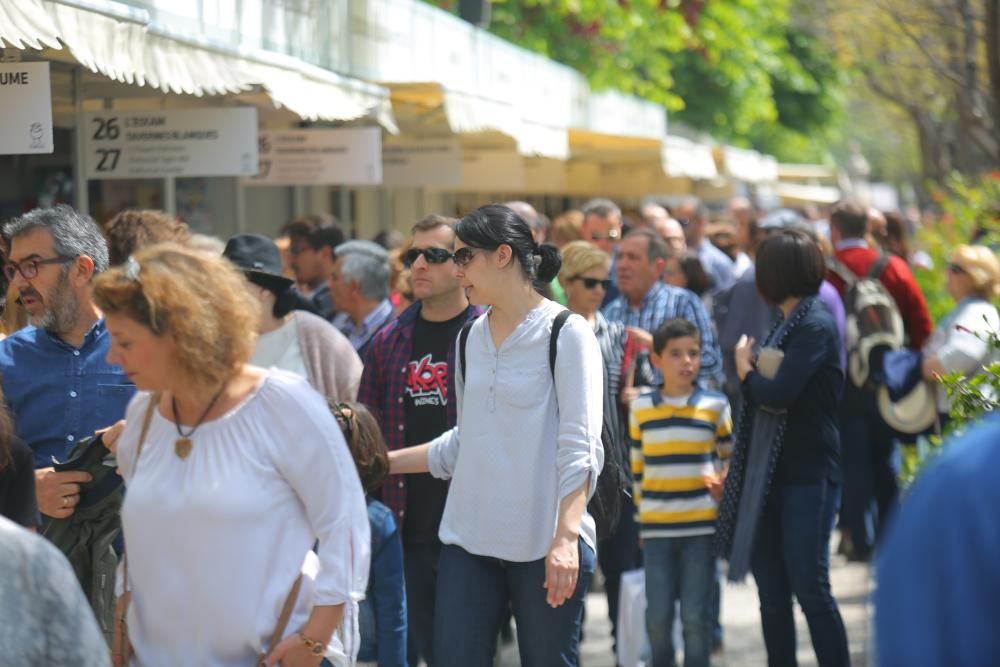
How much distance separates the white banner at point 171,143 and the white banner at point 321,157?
7.07 ft

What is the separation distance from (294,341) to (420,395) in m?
0.63

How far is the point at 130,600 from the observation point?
11.6ft

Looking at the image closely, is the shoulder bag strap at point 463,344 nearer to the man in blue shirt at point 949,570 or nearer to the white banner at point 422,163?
the man in blue shirt at point 949,570

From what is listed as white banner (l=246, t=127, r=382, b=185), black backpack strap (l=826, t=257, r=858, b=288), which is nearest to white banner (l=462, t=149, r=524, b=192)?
white banner (l=246, t=127, r=382, b=185)

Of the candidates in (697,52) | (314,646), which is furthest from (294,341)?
(697,52)

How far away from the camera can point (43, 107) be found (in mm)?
6184

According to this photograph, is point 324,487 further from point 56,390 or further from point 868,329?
point 868,329

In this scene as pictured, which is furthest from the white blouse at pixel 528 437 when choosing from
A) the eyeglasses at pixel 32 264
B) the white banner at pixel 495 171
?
the white banner at pixel 495 171

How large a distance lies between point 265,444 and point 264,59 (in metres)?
5.29

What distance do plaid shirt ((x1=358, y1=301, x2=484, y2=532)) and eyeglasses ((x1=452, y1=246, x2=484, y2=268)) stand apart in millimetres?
1066

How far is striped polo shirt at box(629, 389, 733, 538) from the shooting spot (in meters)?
6.84

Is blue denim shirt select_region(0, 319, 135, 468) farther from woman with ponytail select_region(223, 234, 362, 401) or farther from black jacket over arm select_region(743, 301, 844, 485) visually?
black jacket over arm select_region(743, 301, 844, 485)

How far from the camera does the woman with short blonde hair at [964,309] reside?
25.2 ft

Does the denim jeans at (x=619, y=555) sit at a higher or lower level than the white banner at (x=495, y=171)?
lower
